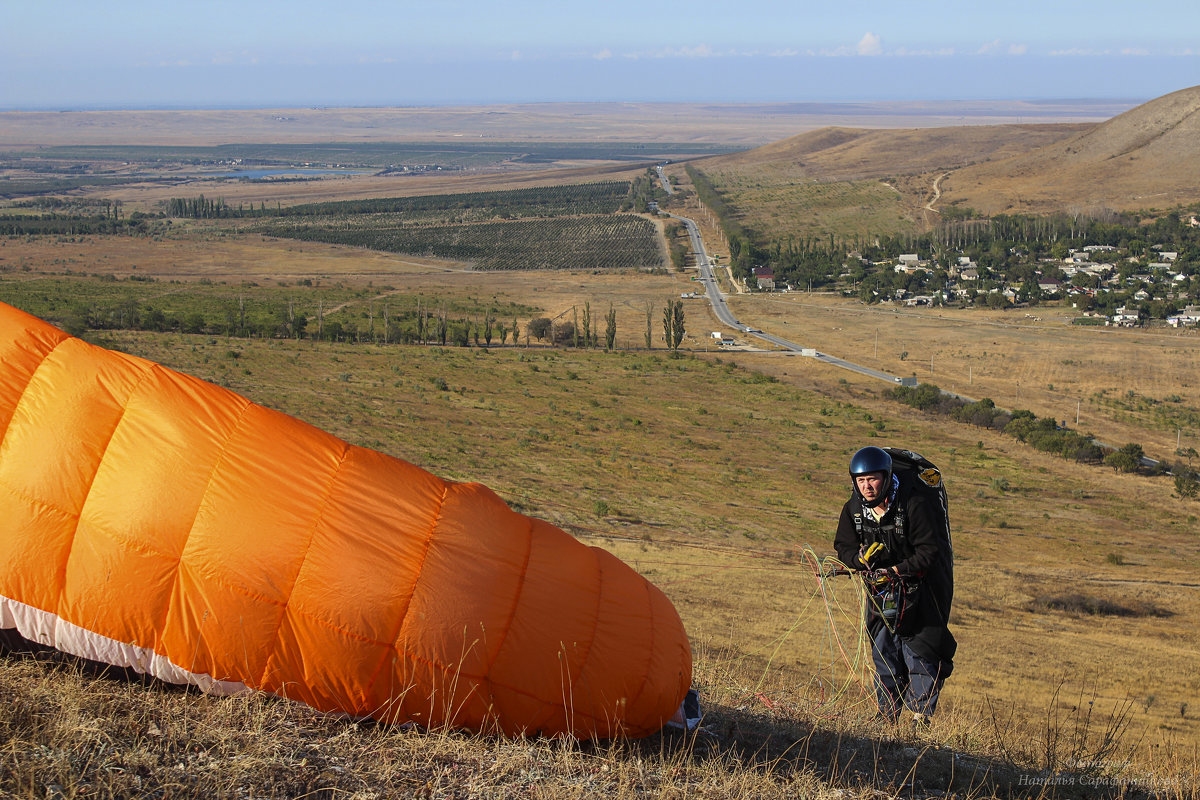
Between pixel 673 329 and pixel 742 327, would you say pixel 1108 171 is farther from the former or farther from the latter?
pixel 673 329

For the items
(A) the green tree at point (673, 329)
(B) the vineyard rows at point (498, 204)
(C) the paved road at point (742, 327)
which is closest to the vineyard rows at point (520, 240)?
(C) the paved road at point (742, 327)

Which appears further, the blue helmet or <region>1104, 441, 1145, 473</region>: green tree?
<region>1104, 441, 1145, 473</region>: green tree

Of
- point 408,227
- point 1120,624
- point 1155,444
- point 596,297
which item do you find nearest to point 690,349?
point 596,297

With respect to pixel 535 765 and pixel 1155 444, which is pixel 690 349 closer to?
pixel 1155 444

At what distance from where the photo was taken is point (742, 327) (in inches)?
2815

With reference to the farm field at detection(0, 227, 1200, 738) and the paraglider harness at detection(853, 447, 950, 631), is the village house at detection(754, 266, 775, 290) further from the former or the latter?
the paraglider harness at detection(853, 447, 950, 631)

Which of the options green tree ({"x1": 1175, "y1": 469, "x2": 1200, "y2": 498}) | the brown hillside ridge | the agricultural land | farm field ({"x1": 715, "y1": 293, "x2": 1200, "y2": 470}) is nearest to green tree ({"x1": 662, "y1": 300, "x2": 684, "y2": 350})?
the agricultural land

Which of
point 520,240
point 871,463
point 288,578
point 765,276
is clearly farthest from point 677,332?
point 520,240

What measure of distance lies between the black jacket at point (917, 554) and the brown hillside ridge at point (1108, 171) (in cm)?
12458

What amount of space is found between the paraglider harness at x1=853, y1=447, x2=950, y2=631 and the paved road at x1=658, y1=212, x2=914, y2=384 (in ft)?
163

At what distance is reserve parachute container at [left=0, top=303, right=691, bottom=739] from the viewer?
4.92 metres

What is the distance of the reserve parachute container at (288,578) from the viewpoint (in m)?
4.92

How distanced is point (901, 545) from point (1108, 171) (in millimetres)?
144224

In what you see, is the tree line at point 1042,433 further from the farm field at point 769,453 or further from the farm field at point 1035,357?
the farm field at point 1035,357
